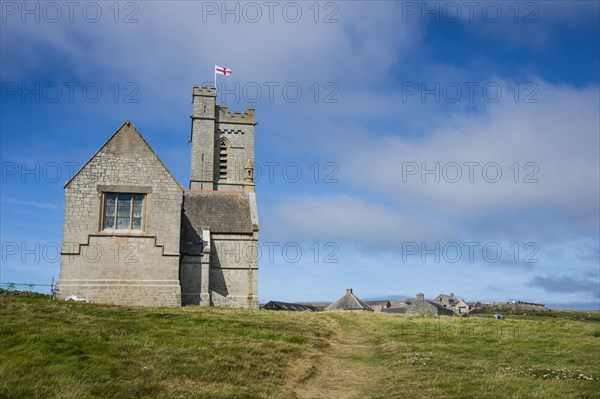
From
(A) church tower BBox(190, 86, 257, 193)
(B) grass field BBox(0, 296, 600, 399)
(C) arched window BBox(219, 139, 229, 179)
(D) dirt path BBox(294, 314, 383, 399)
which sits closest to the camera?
(B) grass field BBox(0, 296, 600, 399)

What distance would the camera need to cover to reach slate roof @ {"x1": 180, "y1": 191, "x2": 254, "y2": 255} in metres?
39.6

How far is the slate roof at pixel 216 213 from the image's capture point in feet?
130

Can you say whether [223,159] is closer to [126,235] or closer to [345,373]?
[126,235]

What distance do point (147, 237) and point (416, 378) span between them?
21.7 metres

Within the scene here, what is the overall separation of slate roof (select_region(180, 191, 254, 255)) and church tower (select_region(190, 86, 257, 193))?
20196mm

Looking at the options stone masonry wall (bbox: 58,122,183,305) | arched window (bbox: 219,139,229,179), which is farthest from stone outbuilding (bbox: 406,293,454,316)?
stone masonry wall (bbox: 58,122,183,305)

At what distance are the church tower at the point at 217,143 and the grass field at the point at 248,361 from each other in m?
39.4

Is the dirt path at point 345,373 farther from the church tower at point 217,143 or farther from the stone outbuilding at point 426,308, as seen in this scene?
the stone outbuilding at point 426,308

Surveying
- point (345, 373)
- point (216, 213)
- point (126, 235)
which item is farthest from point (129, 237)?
point (345, 373)

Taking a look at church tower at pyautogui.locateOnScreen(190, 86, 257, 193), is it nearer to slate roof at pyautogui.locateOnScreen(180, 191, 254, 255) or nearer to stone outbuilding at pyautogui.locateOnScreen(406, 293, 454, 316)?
slate roof at pyautogui.locateOnScreen(180, 191, 254, 255)

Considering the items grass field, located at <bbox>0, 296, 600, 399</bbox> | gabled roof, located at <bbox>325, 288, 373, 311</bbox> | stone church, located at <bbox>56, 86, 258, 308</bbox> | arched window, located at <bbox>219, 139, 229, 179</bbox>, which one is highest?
arched window, located at <bbox>219, 139, 229, 179</bbox>

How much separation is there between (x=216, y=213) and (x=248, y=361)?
26880 mm

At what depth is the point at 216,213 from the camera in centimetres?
4128

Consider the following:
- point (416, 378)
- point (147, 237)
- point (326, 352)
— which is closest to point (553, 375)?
point (416, 378)
